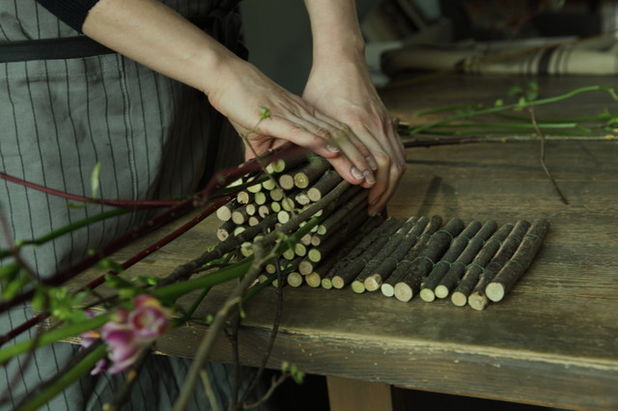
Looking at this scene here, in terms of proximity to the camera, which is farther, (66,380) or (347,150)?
(347,150)

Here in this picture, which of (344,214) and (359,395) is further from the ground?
(344,214)

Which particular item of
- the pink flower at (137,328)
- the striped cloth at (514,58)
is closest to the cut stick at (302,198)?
the pink flower at (137,328)

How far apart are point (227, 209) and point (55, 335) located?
17.3 inches

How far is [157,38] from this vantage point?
1.06m

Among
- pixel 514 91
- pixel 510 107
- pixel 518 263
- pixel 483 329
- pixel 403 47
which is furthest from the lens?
pixel 403 47

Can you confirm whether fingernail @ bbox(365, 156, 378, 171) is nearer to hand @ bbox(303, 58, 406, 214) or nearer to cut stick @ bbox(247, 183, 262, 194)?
hand @ bbox(303, 58, 406, 214)

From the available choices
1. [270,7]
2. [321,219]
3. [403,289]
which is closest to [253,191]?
[321,219]

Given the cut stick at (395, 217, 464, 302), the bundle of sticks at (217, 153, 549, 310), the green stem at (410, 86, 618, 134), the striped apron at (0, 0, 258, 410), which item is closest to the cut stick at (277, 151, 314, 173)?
the bundle of sticks at (217, 153, 549, 310)

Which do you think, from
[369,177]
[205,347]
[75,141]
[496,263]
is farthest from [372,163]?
[205,347]

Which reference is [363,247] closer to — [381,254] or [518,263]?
[381,254]

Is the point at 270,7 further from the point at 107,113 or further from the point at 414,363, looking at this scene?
the point at 414,363

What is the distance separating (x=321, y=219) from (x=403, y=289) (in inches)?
5.7

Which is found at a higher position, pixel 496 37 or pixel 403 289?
pixel 403 289

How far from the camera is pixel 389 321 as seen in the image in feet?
2.88
